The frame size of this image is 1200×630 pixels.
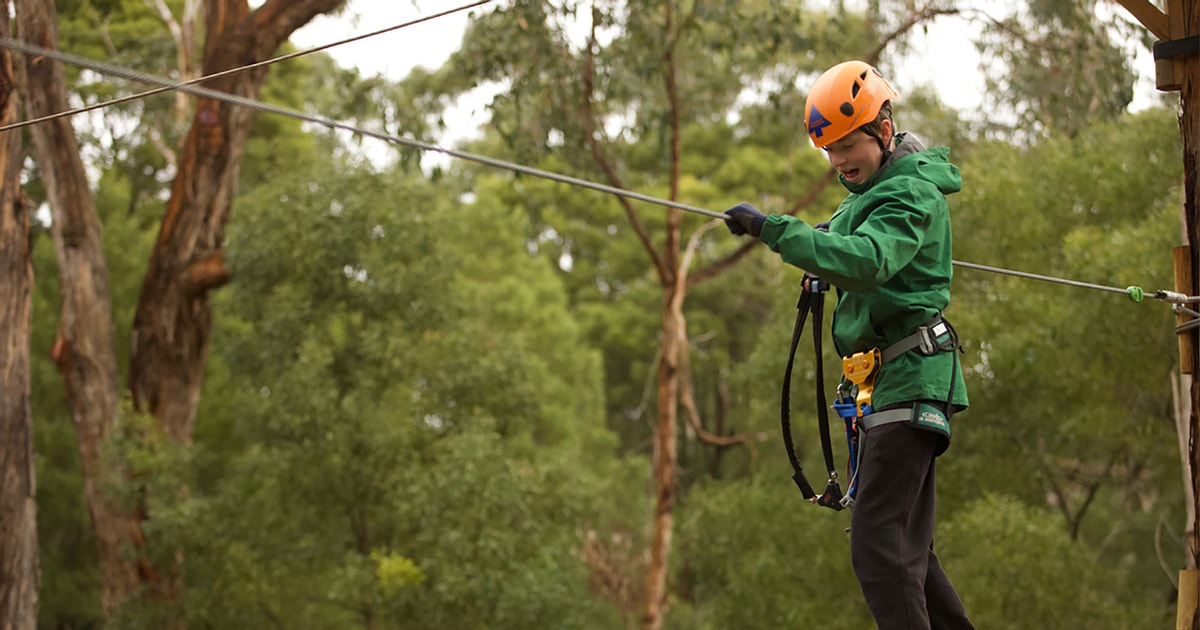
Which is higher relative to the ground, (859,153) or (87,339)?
(87,339)

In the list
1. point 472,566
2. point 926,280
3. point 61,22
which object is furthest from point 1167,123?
point 61,22

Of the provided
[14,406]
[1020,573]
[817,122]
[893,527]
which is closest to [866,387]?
[893,527]

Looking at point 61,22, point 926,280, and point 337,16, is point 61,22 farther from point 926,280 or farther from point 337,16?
point 926,280

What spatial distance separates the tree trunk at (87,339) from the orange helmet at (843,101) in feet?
32.4

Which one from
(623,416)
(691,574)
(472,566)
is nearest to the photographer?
(472,566)

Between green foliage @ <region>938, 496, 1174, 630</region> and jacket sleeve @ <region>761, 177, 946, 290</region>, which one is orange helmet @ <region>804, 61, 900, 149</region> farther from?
green foliage @ <region>938, 496, 1174, 630</region>

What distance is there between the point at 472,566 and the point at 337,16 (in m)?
5.73

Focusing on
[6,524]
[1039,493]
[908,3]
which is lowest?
[6,524]

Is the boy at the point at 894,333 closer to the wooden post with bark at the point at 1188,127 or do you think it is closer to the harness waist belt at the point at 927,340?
the harness waist belt at the point at 927,340

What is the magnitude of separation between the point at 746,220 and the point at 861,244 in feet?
0.77

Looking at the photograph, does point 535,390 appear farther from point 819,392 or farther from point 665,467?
point 819,392

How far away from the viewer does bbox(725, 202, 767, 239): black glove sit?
98.2 inches

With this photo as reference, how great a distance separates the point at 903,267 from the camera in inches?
102

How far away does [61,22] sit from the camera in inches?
613
